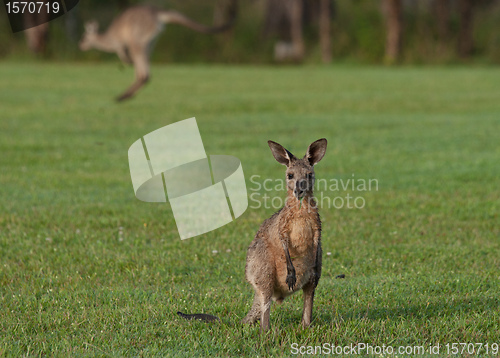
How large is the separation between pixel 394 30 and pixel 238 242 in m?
27.3

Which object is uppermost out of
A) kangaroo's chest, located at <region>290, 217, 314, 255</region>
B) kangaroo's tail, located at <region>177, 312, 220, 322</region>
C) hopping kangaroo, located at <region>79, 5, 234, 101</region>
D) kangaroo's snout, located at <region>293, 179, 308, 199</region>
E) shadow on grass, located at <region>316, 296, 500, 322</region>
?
hopping kangaroo, located at <region>79, 5, 234, 101</region>

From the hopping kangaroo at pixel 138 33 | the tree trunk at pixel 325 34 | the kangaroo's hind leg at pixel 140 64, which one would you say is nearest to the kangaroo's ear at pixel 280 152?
the hopping kangaroo at pixel 138 33

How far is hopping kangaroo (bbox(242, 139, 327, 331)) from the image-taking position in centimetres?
383

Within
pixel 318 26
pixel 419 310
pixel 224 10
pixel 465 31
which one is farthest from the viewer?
pixel 318 26

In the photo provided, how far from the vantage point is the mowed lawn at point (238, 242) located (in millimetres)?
4312

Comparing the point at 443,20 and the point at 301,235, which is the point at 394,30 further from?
the point at 301,235

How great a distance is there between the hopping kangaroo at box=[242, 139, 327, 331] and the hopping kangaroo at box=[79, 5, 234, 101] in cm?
1228

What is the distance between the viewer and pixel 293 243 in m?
3.91

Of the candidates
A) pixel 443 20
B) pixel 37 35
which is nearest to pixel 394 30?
pixel 443 20

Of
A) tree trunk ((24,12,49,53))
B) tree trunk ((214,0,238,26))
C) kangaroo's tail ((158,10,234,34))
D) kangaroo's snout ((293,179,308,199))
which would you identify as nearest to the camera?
kangaroo's snout ((293,179,308,199))

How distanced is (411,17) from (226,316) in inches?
1346

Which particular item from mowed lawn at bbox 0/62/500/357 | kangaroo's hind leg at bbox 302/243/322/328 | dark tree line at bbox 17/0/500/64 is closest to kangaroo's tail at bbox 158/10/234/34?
mowed lawn at bbox 0/62/500/357

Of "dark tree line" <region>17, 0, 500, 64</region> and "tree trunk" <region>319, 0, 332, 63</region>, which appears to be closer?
"dark tree line" <region>17, 0, 500, 64</region>

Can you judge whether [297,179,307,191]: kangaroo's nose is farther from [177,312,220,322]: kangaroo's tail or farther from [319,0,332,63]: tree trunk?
[319,0,332,63]: tree trunk
